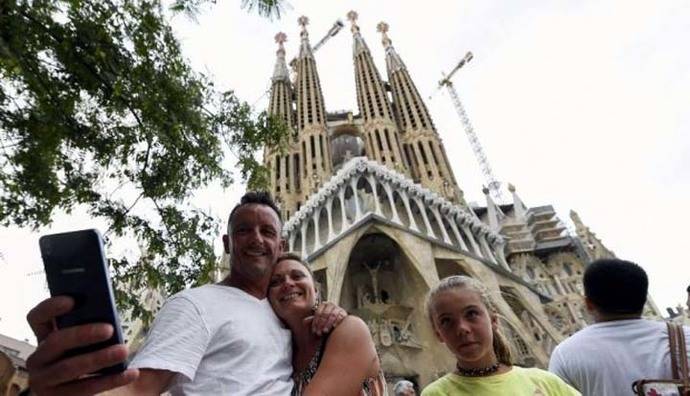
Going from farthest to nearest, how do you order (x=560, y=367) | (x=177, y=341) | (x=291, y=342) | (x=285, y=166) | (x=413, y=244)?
(x=285, y=166) → (x=413, y=244) → (x=560, y=367) → (x=291, y=342) → (x=177, y=341)

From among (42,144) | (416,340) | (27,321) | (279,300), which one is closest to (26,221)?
(42,144)

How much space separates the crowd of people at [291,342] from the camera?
802mm

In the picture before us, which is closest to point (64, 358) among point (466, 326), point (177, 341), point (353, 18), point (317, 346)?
point (177, 341)

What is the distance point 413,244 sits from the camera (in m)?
18.1

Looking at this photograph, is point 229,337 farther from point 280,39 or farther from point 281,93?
point 280,39

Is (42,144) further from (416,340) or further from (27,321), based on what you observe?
(416,340)

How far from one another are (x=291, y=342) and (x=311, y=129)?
1212 inches

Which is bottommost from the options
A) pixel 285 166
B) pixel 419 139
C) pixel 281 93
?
pixel 285 166

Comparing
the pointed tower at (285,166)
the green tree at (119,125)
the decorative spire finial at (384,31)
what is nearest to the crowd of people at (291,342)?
the green tree at (119,125)

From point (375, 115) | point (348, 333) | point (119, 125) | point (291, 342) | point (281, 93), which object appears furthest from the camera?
point (281, 93)

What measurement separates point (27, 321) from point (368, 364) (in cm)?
98

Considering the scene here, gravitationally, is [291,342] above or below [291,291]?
below

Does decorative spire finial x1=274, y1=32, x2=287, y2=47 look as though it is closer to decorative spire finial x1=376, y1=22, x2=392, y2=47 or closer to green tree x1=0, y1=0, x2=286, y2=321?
decorative spire finial x1=376, y1=22, x2=392, y2=47

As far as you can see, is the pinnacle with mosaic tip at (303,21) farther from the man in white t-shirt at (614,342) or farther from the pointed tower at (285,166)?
the man in white t-shirt at (614,342)
